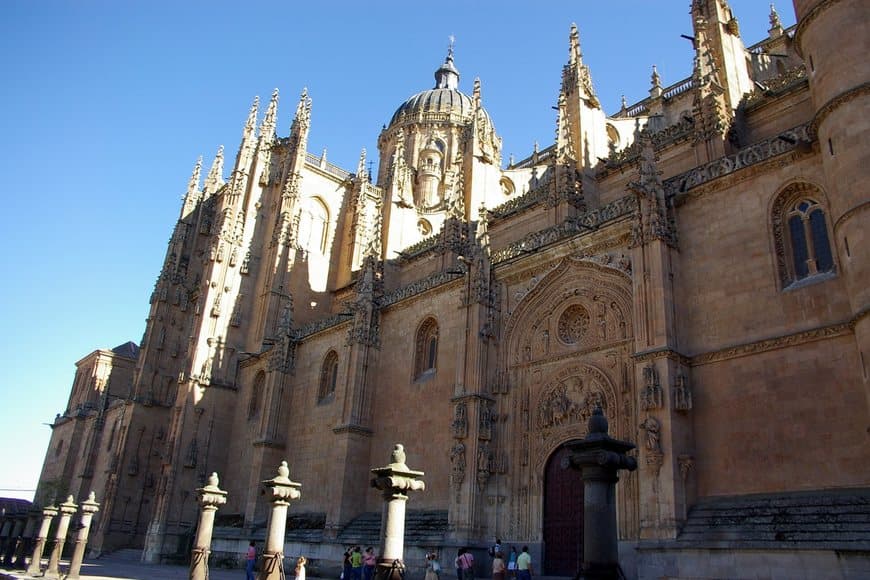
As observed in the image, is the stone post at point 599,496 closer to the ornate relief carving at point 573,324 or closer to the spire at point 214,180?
the ornate relief carving at point 573,324

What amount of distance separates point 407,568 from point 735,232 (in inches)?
507

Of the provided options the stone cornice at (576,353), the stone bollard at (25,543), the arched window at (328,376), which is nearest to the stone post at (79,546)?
the stone bollard at (25,543)

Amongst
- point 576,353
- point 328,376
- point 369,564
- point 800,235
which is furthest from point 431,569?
point 328,376

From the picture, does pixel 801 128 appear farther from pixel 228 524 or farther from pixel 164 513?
pixel 164 513

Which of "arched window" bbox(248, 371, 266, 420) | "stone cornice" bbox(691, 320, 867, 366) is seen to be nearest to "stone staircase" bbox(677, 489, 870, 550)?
"stone cornice" bbox(691, 320, 867, 366)

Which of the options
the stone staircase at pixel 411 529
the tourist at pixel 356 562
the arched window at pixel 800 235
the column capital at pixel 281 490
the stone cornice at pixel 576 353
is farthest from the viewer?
the stone staircase at pixel 411 529

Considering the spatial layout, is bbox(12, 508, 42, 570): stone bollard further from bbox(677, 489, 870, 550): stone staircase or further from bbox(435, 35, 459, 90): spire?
bbox(435, 35, 459, 90): spire

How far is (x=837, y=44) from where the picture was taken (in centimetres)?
1509

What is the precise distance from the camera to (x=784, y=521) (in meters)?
12.8

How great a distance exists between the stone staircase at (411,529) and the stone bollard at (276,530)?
22.2 feet

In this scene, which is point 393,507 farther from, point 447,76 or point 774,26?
point 447,76

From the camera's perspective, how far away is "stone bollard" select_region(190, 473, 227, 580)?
1486cm

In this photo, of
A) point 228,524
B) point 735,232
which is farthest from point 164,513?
point 735,232

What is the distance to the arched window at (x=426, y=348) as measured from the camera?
80.3 ft
